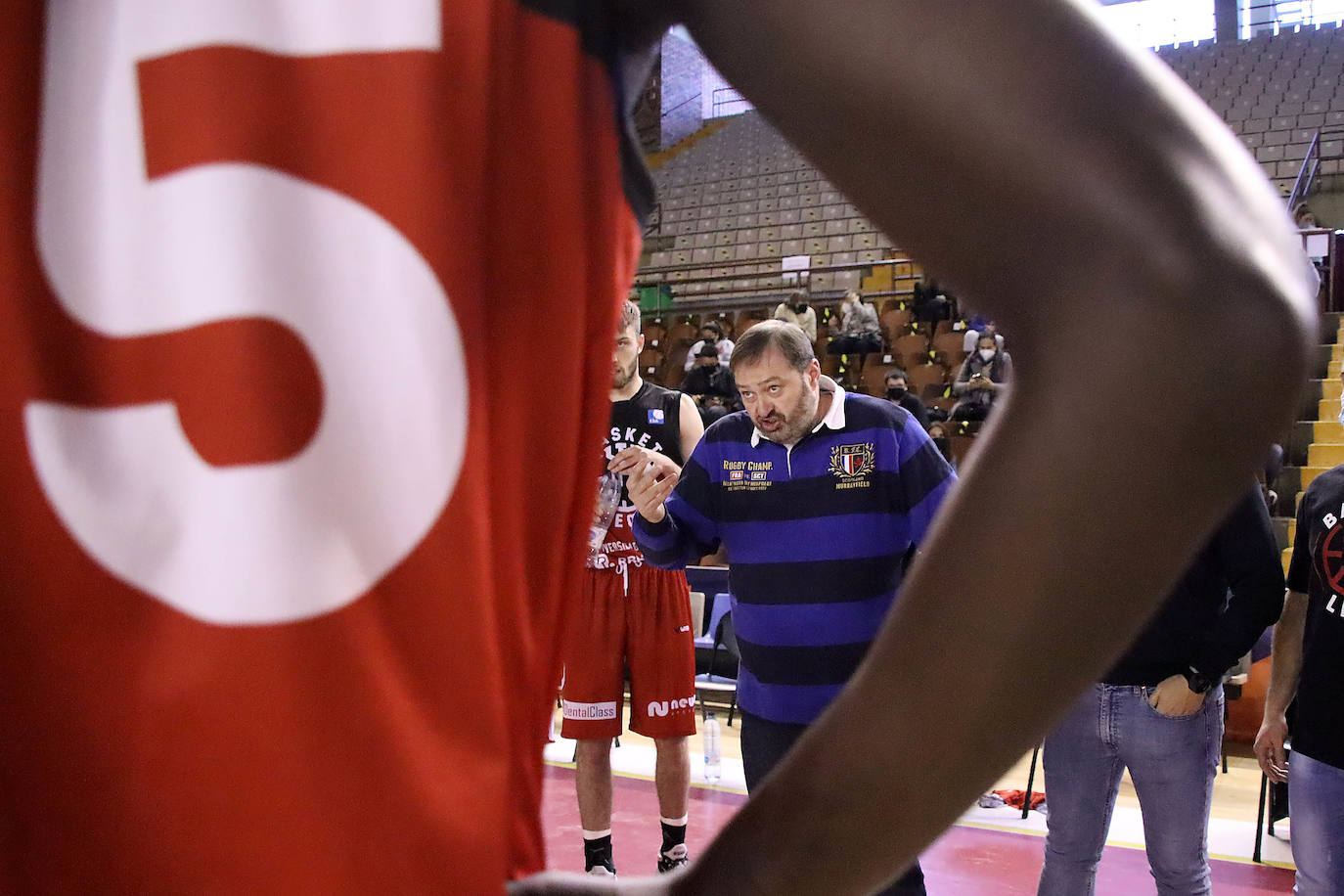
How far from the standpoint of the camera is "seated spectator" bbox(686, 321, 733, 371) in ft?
38.0

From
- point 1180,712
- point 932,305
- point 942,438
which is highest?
point 932,305

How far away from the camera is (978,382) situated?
31.0 feet

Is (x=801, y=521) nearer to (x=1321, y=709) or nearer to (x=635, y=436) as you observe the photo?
(x=635, y=436)

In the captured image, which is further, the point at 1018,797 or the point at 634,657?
the point at 1018,797

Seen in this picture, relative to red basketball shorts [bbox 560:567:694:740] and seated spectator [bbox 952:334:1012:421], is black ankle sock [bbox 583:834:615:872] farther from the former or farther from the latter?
seated spectator [bbox 952:334:1012:421]

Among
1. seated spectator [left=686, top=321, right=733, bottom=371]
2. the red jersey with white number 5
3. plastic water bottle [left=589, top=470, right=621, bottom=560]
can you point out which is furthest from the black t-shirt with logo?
seated spectator [left=686, top=321, right=733, bottom=371]

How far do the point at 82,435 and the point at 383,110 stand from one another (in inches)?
6.7

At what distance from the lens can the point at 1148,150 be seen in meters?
0.33

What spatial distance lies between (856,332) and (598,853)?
27.4 feet

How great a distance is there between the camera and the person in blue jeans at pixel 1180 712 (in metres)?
3.28

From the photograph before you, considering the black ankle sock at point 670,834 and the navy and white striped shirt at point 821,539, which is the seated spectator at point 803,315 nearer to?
the black ankle sock at point 670,834

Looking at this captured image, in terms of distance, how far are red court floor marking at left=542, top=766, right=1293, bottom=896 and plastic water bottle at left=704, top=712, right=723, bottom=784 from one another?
0.36 meters

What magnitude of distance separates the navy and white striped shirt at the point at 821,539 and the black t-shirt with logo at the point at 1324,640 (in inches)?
44.9

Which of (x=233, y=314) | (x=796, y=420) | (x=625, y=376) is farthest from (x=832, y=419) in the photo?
(x=233, y=314)
